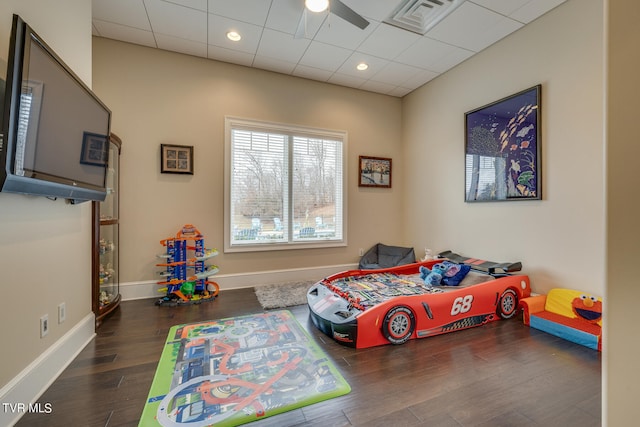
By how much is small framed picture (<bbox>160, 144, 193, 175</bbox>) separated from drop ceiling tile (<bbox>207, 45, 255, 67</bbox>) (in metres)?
1.21

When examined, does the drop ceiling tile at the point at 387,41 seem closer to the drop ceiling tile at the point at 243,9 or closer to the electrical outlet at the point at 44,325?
the drop ceiling tile at the point at 243,9

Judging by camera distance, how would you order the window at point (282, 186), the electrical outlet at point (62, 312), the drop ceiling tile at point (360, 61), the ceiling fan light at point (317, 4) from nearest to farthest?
the electrical outlet at point (62, 312) < the ceiling fan light at point (317, 4) < the drop ceiling tile at point (360, 61) < the window at point (282, 186)

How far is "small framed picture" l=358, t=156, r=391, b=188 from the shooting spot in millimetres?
4422

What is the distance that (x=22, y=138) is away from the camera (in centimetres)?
126

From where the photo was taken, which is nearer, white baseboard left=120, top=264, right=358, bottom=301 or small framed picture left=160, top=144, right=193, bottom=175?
white baseboard left=120, top=264, right=358, bottom=301

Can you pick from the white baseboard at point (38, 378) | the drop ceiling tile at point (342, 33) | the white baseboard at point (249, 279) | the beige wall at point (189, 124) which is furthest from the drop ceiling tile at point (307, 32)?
the white baseboard at point (38, 378)

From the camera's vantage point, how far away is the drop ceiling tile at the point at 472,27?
2.71m

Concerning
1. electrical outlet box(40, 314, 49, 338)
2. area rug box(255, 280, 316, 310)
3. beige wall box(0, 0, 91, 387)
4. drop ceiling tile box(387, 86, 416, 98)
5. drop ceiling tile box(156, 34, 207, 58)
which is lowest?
area rug box(255, 280, 316, 310)

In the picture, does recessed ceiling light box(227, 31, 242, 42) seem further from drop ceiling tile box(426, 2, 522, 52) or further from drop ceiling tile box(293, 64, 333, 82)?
drop ceiling tile box(426, 2, 522, 52)

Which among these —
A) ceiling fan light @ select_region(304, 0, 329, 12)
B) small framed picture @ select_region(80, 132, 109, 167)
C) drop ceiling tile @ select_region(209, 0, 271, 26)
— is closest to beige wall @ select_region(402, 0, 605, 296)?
ceiling fan light @ select_region(304, 0, 329, 12)

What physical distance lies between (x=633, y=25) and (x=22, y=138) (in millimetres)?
2235

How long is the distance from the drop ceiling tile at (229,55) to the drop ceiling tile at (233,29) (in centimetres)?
7

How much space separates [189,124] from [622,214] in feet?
12.7

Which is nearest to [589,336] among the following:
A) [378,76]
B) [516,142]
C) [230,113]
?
[516,142]
